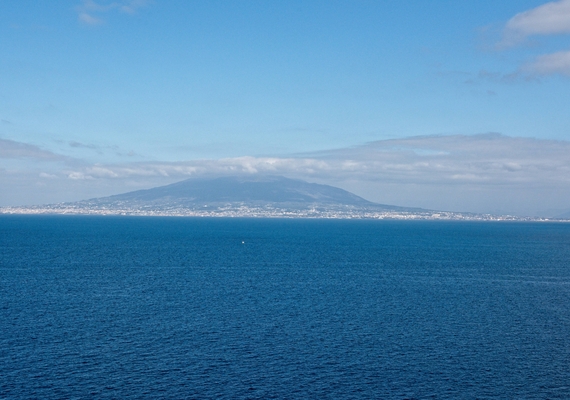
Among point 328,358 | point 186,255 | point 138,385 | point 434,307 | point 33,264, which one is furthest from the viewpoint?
point 186,255

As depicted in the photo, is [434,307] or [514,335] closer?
[514,335]

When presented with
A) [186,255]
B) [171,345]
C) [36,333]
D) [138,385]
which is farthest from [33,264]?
[138,385]

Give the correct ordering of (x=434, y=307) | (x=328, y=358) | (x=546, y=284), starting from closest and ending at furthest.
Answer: (x=328, y=358)
(x=434, y=307)
(x=546, y=284)

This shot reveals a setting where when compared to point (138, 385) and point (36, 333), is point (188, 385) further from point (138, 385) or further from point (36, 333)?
Result: point (36, 333)

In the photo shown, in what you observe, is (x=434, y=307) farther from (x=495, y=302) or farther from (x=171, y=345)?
(x=171, y=345)

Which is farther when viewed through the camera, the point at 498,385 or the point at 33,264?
the point at 33,264

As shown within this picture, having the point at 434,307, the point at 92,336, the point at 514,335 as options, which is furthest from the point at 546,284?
the point at 92,336
